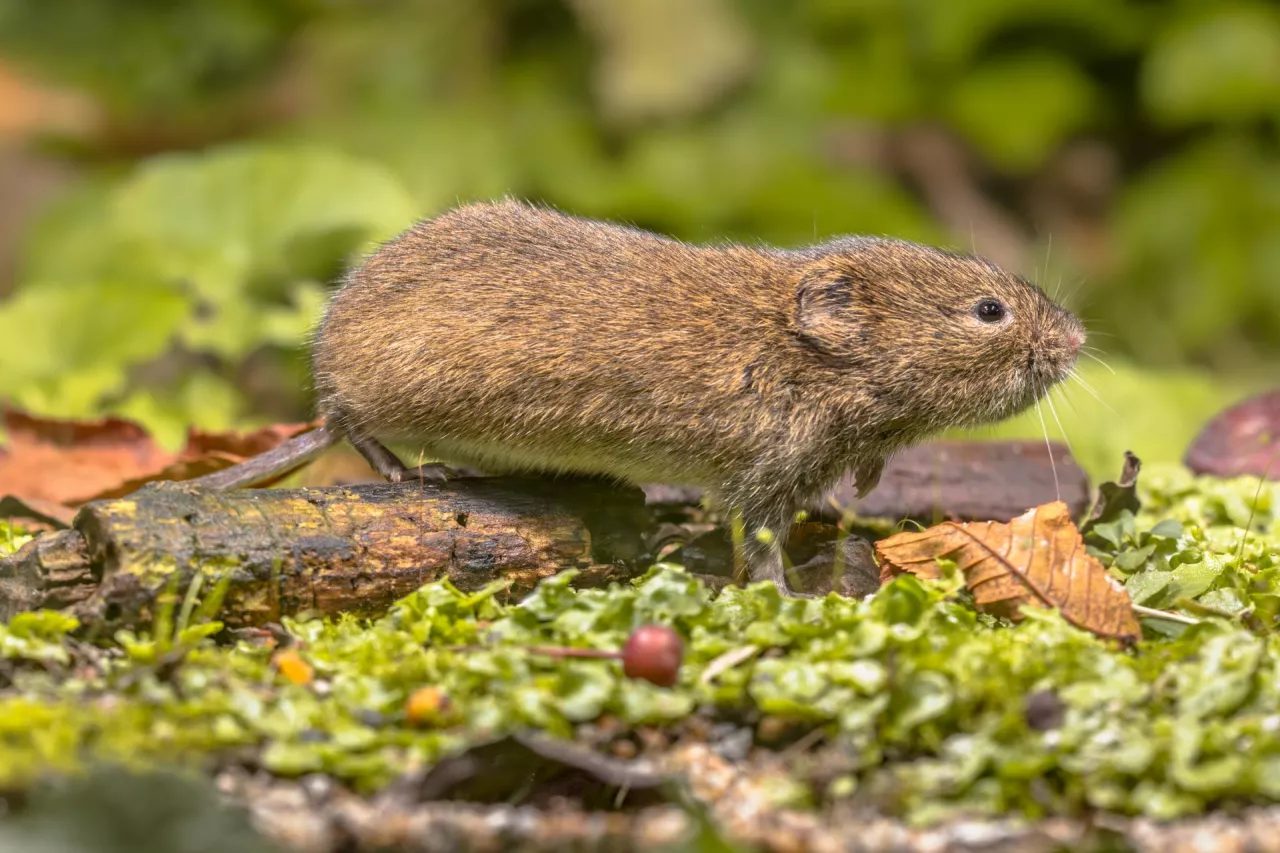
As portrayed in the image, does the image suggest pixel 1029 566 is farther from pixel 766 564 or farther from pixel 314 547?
pixel 314 547

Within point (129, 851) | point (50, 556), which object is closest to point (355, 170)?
point (50, 556)

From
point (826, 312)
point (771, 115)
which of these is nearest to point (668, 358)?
point (826, 312)

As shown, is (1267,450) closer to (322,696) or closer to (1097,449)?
(1097,449)

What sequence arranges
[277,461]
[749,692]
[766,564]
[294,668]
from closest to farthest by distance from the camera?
[749,692] < [294,668] < [766,564] < [277,461]

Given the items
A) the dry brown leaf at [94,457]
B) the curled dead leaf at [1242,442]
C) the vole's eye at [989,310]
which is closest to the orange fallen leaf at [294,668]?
the dry brown leaf at [94,457]

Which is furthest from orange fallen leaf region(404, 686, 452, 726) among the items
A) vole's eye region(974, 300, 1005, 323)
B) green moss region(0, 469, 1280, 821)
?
vole's eye region(974, 300, 1005, 323)

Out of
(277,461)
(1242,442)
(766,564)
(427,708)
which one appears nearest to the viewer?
(427,708)

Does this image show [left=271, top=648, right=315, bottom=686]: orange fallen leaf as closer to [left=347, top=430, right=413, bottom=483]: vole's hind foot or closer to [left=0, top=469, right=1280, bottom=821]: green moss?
[left=0, top=469, right=1280, bottom=821]: green moss
